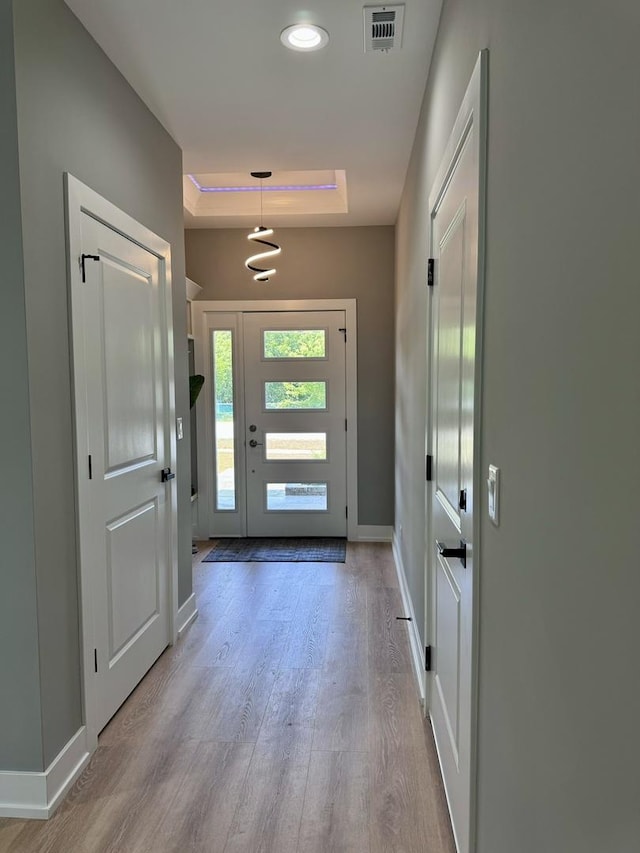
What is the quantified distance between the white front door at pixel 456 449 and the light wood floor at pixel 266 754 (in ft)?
0.72

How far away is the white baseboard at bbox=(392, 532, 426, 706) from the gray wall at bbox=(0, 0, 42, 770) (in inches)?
60.0

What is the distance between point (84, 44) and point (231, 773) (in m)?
2.73

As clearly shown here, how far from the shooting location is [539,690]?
36.6 inches

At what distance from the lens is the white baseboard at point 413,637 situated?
2.57 meters

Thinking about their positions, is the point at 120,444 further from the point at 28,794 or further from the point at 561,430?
the point at 561,430

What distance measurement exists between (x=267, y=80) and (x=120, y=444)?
5.59ft

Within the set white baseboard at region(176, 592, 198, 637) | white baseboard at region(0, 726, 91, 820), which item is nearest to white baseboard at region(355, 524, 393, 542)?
white baseboard at region(176, 592, 198, 637)

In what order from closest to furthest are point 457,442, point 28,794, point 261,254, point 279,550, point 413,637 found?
point 457,442, point 28,794, point 413,637, point 261,254, point 279,550

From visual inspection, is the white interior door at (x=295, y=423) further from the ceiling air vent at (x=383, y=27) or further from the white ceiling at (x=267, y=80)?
the ceiling air vent at (x=383, y=27)

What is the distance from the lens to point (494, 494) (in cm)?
124

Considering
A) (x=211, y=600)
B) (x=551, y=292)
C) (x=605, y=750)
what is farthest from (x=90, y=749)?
(x=551, y=292)

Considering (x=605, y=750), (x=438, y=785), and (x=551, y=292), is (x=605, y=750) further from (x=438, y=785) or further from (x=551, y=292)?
(x=438, y=785)

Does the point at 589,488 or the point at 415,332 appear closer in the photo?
the point at 589,488

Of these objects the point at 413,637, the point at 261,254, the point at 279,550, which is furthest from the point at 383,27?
the point at 279,550
